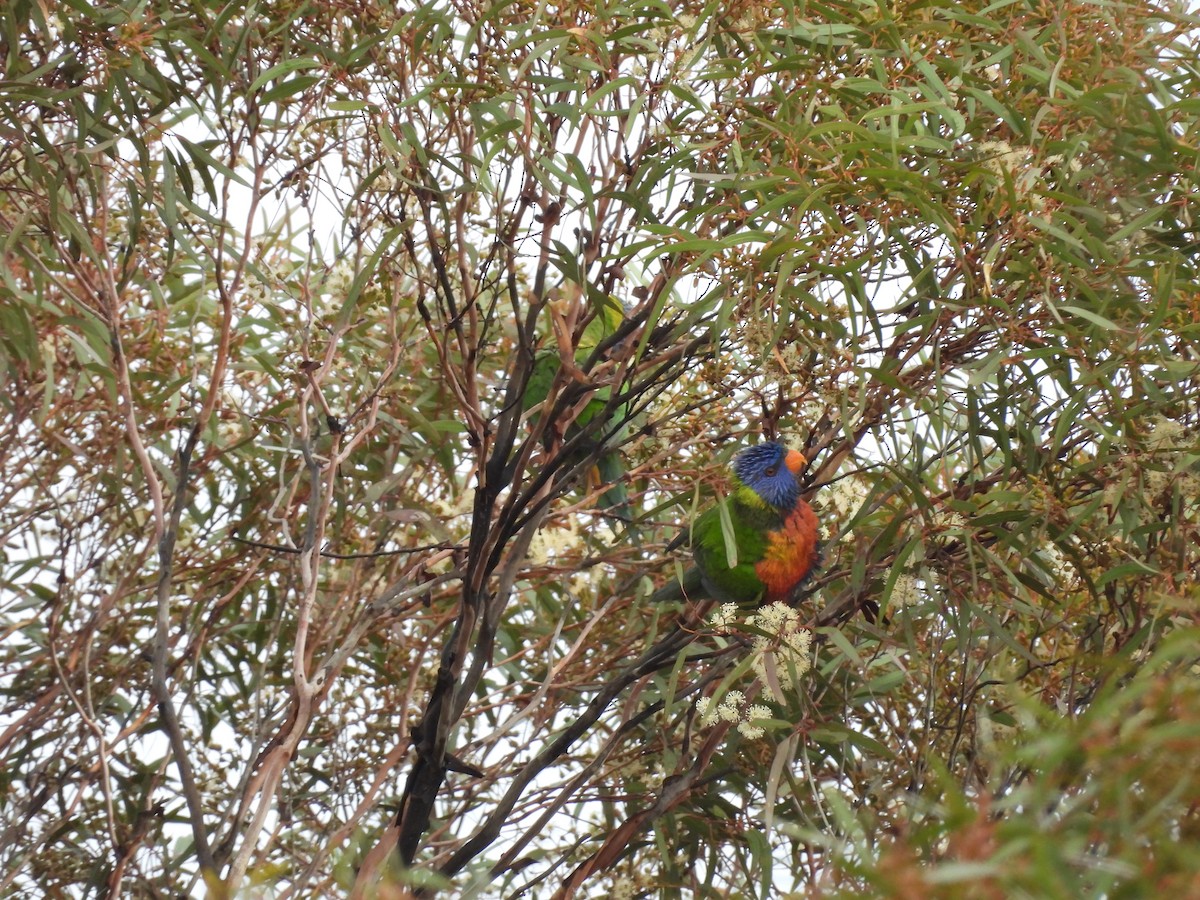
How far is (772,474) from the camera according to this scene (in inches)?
85.7

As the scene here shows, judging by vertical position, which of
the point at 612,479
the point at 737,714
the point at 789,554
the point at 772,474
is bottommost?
the point at 737,714

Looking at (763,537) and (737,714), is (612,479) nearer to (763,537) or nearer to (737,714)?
(763,537)

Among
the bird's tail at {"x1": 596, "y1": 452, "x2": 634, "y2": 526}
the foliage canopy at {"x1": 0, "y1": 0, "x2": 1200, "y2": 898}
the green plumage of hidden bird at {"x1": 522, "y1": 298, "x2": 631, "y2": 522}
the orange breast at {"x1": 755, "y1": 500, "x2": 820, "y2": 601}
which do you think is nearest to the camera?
→ the foliage canopy at {"x1": 0, "y1": 0, "x2": 1200, "y2": 898}

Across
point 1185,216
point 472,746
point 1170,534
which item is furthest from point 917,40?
point 472,746

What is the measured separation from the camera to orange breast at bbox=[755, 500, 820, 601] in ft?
7.04

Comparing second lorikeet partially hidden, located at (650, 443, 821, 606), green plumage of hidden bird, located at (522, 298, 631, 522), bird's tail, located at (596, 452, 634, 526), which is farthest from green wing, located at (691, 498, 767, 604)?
bird's tail, located at (596, 452, 634, 526)

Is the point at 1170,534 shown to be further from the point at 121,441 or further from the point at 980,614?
the point at 121,441

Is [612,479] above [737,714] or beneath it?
above

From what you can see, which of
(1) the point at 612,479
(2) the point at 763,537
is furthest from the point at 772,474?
(1) the point at 612,479

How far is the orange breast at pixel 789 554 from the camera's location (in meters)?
2.15

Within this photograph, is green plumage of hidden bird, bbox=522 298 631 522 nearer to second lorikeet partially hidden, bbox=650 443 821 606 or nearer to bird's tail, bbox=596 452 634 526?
bird's tail, bbox=596 452 634 526

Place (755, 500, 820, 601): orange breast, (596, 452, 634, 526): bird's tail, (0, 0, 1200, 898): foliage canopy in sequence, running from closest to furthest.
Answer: (0, 0, 1200, 898): foliage canopy, (755, 500, 820, 601): orange breast, (596, 452, 634, 526): bird's tail

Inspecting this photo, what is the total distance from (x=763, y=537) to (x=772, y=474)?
0.11 metres

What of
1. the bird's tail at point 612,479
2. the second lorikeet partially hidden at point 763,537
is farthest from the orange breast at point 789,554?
the bird's tail at point 612,479
